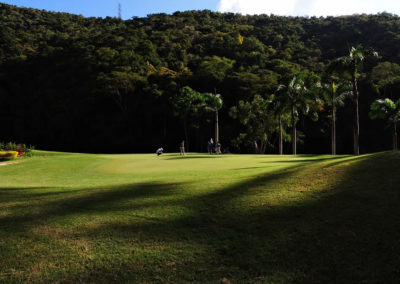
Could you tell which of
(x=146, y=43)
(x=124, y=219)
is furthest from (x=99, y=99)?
(x=124, y=219)

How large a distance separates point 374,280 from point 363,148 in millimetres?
57802

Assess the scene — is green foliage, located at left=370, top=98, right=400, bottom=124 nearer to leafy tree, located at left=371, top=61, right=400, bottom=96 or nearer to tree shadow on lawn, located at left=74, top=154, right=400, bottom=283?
leafy tree, located at left=371, top=61, right=400, bottom=96

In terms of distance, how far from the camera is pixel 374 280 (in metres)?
3.71

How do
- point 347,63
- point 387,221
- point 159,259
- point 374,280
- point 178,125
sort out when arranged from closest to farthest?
point 374,280, point 159,259, point 387,221, point 347,63, point 178,125

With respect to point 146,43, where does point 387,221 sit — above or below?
below

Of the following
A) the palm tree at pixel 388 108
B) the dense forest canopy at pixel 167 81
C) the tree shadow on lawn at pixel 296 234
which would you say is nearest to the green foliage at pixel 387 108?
the palm tree at pixel 388 108

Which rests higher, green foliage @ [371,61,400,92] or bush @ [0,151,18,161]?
green foliage @ [371,61,400,92]

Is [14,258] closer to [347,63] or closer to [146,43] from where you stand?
[347,63]

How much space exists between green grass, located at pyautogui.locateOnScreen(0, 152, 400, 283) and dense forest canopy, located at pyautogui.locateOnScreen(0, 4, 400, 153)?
140 ft

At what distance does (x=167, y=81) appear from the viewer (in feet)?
212

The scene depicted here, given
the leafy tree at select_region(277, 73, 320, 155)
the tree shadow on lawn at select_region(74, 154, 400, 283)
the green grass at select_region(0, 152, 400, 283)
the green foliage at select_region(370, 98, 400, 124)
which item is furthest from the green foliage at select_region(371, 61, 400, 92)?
the tree shadow on lawn at select_region(74, 154, 400, 283)

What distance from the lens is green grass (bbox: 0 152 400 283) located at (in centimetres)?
405

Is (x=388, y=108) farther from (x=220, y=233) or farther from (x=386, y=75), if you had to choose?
(x=220, y=233)

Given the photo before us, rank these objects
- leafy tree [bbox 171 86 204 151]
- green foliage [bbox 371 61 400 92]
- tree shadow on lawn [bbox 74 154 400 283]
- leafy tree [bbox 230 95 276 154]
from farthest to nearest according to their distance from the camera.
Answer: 1. green foliage [bbox 371 61 400 92]
2. leafy tree [bbox 171 86 204 151]
3. leafy tree [bbox 230 95 276 154]
4. tree shadow on lawn [bbox 74 154 400 283]
